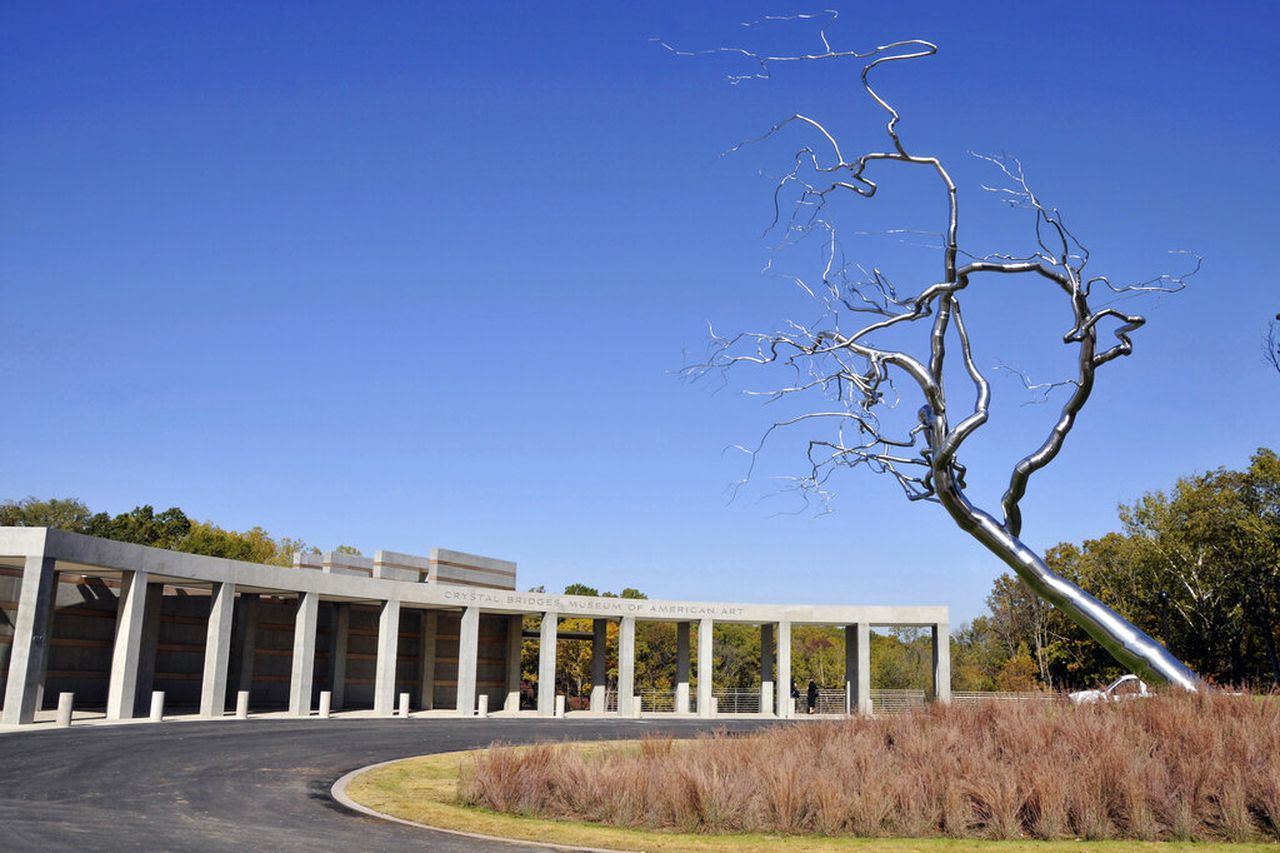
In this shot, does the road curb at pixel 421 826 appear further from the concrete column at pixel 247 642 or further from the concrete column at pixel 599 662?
the concrete column at pixel 599 662

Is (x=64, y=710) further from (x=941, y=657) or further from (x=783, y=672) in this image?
(x=941, y=657)

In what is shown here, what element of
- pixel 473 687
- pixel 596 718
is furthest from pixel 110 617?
pixel 596 718

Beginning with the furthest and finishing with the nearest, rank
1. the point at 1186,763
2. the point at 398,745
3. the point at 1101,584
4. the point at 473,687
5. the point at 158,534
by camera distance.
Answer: the point at 158,534 < the point at 1101,584 < the point at 473,687 < the point at 398,745 < the point at 1186,763

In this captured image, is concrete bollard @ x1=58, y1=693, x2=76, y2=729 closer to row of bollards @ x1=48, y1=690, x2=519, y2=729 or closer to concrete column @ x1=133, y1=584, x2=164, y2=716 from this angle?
row of bollards @ x1=48, y1=690, x2=519, y2=729

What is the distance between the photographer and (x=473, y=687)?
43.3 meters

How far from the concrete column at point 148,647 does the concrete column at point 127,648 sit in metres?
4.38

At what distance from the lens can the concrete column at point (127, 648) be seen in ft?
104

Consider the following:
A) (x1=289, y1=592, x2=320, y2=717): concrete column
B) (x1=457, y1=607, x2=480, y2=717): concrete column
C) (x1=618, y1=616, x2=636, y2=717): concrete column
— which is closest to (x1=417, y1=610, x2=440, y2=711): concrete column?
(x1=457, y1=607, x2=480, y2=717): concrete column

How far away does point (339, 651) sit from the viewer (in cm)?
4456

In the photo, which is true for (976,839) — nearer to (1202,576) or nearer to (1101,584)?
(1202,576)

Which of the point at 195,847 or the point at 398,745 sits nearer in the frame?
the point at 195,847

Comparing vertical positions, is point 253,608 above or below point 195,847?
above

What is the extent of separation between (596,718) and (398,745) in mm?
17386

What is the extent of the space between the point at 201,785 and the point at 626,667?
31.9m
